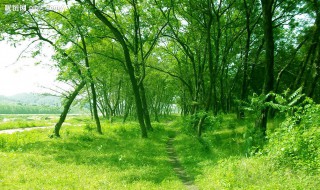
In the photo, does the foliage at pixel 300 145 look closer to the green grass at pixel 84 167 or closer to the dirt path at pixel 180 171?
the dirt path at pixel 180 171

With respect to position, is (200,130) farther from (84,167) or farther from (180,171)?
(84,167)

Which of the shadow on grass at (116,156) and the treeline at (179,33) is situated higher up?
the treeline at (179,33)

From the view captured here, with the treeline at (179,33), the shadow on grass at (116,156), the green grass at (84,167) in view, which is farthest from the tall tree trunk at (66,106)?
the green grass at (84,167)

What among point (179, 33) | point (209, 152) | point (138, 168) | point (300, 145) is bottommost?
point (138, 168)

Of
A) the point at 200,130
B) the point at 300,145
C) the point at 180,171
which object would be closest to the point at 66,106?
the point at 200,130

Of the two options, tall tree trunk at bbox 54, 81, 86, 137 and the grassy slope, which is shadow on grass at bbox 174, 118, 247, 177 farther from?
tall tree trunk at bbox 54, 81, 86, 137

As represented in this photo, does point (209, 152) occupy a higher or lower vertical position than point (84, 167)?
higher

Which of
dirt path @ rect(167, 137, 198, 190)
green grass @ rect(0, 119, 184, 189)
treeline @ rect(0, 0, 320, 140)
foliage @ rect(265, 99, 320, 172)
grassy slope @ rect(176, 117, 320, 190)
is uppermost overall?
treeline @ rect(0, 0, 320, 140)

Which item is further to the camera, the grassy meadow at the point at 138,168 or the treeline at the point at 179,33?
the treeline at the point at 179,33

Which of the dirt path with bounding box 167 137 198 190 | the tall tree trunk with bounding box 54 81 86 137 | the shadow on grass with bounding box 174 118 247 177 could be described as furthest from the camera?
the tall tree trunk with bounding box 54 81 86 137

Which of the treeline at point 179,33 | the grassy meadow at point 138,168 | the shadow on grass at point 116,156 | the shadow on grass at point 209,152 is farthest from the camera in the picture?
the treeline at point 179,33

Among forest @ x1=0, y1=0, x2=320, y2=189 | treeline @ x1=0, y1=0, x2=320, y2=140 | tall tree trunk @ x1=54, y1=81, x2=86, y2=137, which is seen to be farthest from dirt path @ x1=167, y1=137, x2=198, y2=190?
tall tree trunk @ x1=54, y1=81, x2=86, y2=137

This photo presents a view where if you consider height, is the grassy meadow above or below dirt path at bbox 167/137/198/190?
above

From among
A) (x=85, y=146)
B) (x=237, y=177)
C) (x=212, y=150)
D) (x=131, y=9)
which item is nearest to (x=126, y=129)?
(x=85, y=146)
